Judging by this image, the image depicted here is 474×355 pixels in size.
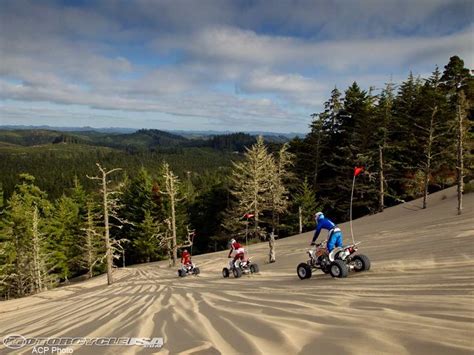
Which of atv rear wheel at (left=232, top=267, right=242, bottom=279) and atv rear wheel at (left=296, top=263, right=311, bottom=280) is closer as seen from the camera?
atv rear wheel at (left=296, top=263, right=311, bottom=280)

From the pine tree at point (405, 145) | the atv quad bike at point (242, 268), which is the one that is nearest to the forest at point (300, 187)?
the pine tree at point (405, 145)

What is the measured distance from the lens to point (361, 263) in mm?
9703

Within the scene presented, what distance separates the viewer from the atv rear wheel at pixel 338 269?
9.27 metres

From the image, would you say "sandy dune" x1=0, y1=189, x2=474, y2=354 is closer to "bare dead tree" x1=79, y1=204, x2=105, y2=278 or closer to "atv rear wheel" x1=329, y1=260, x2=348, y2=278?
"atv rear wheel" x1=329, y1=260, x2=348, y2=278

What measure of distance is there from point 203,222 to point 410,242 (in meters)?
44.3

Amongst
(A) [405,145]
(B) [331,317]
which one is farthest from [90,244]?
(B) [331,317]

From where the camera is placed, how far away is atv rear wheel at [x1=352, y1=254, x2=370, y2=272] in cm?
962

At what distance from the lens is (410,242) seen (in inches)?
551

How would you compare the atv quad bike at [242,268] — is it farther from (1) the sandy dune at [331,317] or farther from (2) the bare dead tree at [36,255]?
(2) the bare dead tree at [36,255]

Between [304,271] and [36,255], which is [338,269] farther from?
[36,255]

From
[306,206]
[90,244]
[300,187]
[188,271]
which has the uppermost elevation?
[300,187]

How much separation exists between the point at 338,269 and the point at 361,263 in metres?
0.79

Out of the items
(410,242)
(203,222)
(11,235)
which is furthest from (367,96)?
(11,235)

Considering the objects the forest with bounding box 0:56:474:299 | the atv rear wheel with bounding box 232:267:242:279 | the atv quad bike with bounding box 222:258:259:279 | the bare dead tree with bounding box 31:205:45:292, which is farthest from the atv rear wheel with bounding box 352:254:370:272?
the bare dead tree with bounding box 31:205:45:292
